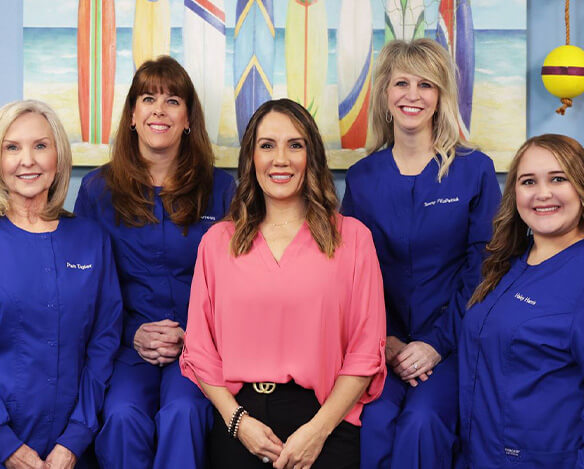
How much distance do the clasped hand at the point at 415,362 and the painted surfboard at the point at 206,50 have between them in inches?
44.5

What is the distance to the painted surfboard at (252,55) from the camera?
2891 millimetres

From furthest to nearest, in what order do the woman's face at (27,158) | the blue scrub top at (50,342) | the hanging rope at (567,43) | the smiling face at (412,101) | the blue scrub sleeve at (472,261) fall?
1. the hanging rope at (567,43)
2. the smiling face at (412,101)
3. the blue scrub sleeve at (472,261)
4. the woman's face at (27,158)
5. the blue scrub top at (50,342)

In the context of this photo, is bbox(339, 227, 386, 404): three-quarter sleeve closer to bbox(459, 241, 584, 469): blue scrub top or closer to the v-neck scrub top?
the v-neck scrub top

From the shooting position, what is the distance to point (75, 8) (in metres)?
2.89

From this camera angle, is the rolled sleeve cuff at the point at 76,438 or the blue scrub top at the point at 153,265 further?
the blue scrub top at the point at 153,265

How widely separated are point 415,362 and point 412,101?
81cm

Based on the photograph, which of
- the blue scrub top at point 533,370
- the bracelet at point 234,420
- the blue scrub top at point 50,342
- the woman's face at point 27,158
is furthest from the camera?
the woman's face at point 27,158

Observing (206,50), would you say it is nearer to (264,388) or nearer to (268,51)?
(268,51)

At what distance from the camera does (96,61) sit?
9.52 feet

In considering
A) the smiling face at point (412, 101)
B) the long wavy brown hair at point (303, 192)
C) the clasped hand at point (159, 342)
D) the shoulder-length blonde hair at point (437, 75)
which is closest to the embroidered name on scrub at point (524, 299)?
the long wavy brown hair at point (303, 192)

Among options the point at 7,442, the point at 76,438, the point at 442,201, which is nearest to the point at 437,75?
the point at 442,201

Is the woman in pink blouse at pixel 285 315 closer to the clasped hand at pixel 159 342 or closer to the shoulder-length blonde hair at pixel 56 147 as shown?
the clasped hand at pixel 159 342

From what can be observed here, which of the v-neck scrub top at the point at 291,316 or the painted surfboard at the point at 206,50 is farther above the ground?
the painted surfboard at the point at 206,50

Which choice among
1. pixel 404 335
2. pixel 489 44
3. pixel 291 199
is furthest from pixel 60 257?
pixel 489 44
